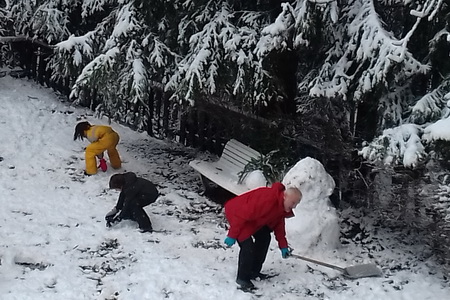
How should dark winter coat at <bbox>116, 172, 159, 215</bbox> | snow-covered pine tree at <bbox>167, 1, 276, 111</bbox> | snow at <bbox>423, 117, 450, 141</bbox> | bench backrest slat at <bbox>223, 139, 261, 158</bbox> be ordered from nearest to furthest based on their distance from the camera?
snow at <bbox>423, 117, 450, 141</bbox> < dark winter coat at <bbox>116, 172, 159, 215</bbox> < snow-covered pine tree at <bbox>167, 1, 276, 111</bbox> < bench backrest slat at <bbox>223, 139, 261, 158</bbox>

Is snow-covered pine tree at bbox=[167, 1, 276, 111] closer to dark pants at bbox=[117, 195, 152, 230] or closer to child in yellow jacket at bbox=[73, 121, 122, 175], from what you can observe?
dark pants at bbox=[117, 195, 152, 230]

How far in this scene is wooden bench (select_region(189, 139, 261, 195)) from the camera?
278 inches

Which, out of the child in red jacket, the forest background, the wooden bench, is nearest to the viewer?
the child in red jacket

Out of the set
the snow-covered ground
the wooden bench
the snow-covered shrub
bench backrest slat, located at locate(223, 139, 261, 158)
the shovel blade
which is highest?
the snow-covered shrub

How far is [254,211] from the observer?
16.9 ft

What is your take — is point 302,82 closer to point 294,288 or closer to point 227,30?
point 227,30

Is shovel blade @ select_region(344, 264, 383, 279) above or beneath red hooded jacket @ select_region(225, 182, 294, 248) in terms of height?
beneath

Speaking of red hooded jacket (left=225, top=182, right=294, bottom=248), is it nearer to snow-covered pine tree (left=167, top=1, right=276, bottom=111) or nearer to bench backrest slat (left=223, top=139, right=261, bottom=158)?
snow-covered pine tree (left=167, top=1, right=276, bottom=111)

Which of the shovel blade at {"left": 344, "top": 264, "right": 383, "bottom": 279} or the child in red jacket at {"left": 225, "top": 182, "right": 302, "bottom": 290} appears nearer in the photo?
the child in red jacket at {"left": 225, "top": 182, "right": 302, "bottom": 290}

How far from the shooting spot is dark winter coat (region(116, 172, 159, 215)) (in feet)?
21.0

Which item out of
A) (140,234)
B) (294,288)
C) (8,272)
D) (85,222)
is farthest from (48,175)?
(294,288)

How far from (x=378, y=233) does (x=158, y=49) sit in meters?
3.31

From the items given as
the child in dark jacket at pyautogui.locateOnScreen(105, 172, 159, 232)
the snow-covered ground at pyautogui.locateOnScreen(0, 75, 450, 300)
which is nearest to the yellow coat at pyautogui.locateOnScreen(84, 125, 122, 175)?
the snow-covered ground at pyautogui.locateOnScreen(0, 75, 450, 300)

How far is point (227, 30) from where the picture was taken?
22.1 feet
